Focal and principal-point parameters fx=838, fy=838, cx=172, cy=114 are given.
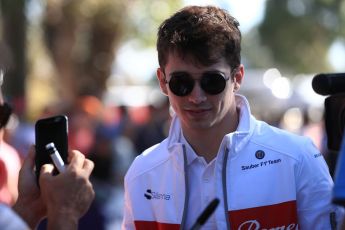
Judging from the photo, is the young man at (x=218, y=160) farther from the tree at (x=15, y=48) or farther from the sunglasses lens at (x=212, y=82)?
the tree at (x=15, y=48)

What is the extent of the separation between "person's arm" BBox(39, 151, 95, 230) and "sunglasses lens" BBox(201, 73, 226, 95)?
0.63 meters

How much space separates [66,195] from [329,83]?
3.50 ft

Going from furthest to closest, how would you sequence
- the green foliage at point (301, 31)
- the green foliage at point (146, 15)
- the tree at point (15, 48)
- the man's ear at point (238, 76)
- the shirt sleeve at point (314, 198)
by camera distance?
1. the green foliage at point (301, 31)
2. the green foliage at point (146, 15)
3. the tree at point (15, 48)
4. the man's ear at point (238, 76)
5. the shirt sleeve at point (314, 198)

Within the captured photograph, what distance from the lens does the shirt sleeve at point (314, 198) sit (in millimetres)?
3447

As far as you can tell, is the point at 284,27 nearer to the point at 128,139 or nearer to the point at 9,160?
the point at 128,139

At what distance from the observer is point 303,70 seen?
70375 millimetres

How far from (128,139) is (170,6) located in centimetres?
1177

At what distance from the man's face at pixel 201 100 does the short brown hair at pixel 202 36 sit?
0.11 feet

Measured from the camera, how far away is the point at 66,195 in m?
3.18

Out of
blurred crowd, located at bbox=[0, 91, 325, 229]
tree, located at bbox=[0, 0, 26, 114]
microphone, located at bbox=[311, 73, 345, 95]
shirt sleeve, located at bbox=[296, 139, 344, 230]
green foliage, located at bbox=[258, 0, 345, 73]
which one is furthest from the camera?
green foliage, located at bbox=[258, 0, 345, 73]

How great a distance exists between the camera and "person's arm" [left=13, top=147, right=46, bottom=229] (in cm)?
352

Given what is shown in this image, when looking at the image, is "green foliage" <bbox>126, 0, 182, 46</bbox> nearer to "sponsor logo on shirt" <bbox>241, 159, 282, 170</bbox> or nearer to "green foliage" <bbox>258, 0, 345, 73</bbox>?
"sponsor logo on shirt" <bbox>241, 159, 282, 170</bbox>

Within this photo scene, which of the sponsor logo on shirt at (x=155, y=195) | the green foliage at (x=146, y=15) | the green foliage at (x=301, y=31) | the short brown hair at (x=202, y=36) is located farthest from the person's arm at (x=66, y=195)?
the green foliage at (x=301, y=31)

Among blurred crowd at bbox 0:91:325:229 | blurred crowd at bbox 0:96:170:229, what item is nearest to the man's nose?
blurred crowd at bbox 0:91:325:229
